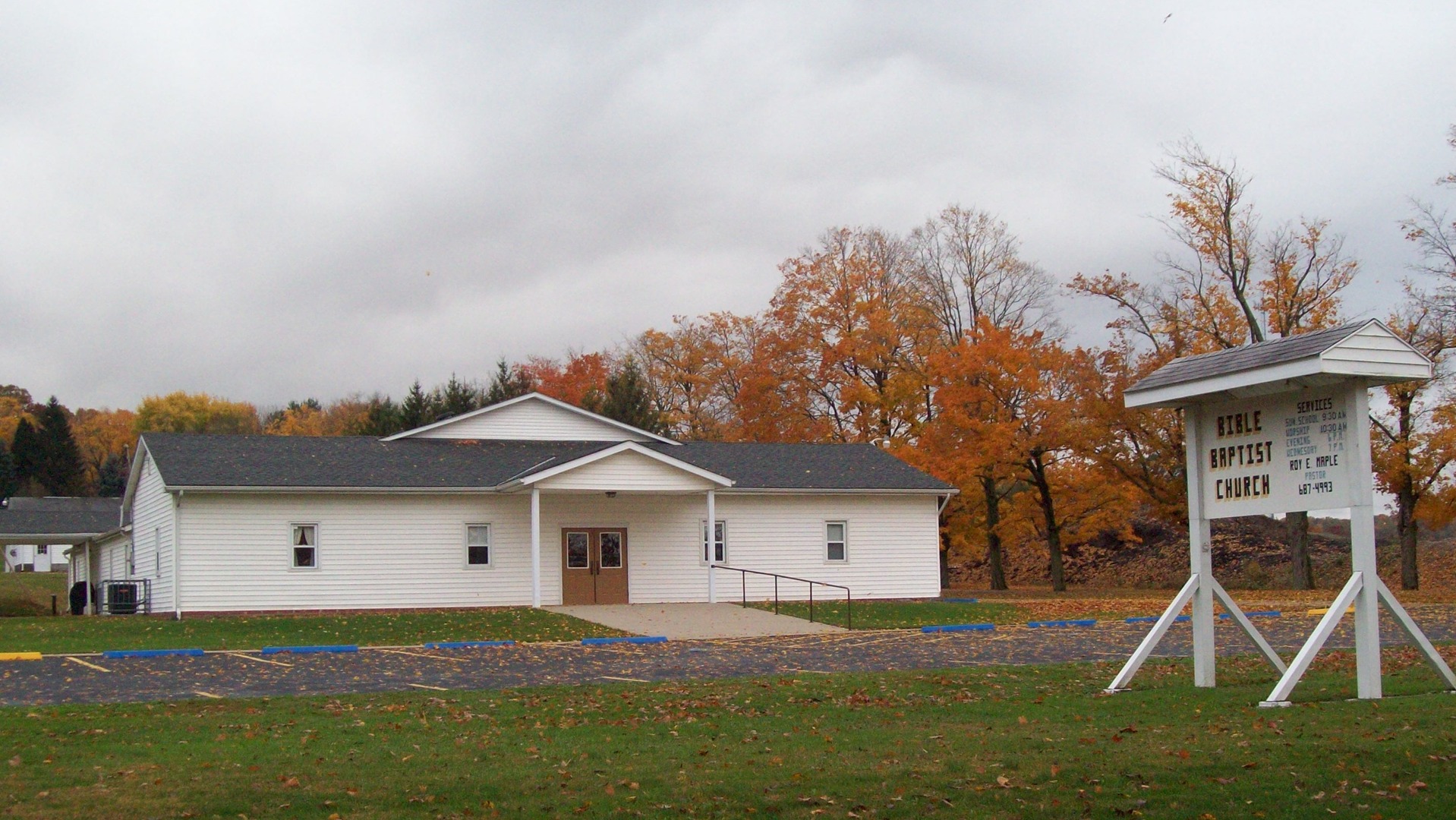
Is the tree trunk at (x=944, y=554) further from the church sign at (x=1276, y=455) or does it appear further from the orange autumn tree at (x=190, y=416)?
the orange autumn tree at (x=190, y=416)

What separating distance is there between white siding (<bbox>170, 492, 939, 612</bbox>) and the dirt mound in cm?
1525

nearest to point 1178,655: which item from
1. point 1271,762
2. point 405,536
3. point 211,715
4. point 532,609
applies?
point 1271,762

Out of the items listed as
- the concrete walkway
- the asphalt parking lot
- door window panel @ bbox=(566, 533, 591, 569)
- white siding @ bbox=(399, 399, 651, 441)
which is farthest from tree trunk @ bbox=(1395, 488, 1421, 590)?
door window panel @ bbox=(566, 533, 591, 569)

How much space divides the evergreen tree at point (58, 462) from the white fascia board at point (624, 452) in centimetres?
7072

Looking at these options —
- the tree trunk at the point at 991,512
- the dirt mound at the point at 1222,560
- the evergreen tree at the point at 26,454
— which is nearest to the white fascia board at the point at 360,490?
the tree trunk at the point at 991,512

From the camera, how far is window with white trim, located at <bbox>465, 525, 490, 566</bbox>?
1293 inches

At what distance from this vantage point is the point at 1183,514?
44.0 meters

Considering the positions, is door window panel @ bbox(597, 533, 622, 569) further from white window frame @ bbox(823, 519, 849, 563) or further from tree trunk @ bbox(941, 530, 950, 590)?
tree trunk @ bbox(941, 530, 950, 590)

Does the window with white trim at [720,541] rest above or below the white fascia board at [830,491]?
below

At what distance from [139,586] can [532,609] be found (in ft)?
35.2

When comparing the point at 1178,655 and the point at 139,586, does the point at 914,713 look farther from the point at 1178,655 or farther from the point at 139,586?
the point at 139,586

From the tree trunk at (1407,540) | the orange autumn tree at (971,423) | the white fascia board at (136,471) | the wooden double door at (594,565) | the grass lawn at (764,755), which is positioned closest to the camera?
the grass lawn at (764,755)

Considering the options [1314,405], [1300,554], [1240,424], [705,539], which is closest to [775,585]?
[705,539]

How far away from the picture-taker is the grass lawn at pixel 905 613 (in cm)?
2708
